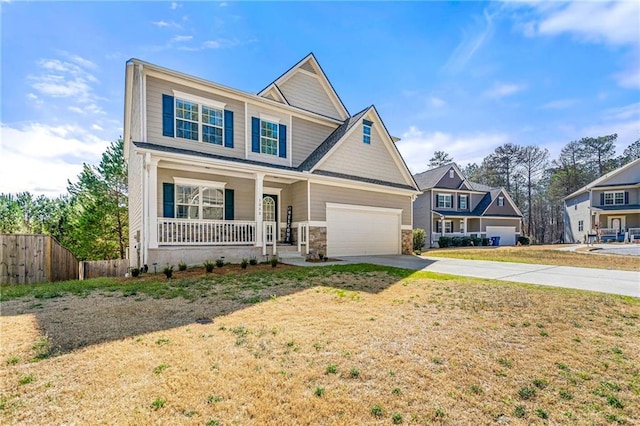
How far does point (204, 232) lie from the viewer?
36.0 feet

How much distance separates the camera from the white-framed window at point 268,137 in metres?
13.6

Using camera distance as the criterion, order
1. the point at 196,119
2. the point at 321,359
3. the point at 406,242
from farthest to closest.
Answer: the point at 406,242 → the point at 196,119 → the point at 321,359

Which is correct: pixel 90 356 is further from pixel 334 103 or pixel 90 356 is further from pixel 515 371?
pixel 334 103

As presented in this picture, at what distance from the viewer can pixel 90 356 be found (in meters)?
3.46

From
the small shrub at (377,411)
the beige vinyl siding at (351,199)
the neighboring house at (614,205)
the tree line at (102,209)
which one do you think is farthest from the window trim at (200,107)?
the neighboring house at (614,205)

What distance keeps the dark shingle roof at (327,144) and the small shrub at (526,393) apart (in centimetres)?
1117

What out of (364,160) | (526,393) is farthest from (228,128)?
(526,393)

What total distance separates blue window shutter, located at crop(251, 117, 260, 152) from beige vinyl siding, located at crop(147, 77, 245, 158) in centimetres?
42

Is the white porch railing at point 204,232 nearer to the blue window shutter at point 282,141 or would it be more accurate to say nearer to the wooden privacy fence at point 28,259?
the wooden privacy fence at point 28,259

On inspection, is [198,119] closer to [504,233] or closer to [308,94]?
[308,94]

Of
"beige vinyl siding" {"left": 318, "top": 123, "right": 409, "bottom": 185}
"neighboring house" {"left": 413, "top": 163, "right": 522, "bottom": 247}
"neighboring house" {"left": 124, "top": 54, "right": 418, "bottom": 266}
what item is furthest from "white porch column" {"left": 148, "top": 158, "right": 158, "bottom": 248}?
"neighboring house" {"left": 413, "top": 163, "right": 522, "bottom": 247}

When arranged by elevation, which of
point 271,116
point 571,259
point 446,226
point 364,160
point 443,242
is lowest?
point 443,242

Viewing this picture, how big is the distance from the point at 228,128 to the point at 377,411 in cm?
1219

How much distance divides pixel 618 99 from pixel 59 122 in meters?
31.5
